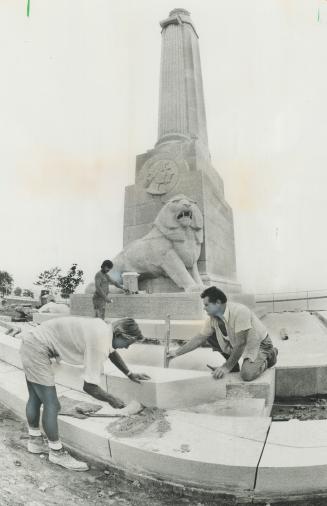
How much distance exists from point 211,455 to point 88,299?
6.28 m

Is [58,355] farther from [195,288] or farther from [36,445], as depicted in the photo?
[195,288]

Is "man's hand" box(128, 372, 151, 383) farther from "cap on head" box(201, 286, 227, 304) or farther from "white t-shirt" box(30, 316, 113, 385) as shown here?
"cap on head" box(201, 286, 227, 304)

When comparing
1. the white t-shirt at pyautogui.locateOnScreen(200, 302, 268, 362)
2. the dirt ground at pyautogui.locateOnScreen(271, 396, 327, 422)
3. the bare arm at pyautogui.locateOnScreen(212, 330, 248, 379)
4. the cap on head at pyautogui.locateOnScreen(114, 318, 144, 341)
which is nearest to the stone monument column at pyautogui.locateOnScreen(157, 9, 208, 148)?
the white t-shirt at pyautogui.locateOnScreen(200, 302, 268, 362)

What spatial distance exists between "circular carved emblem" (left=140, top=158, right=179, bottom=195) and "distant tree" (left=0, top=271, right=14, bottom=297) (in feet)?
123

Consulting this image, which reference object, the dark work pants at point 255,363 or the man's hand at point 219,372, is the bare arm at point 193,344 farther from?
the man's hand at point 219,372

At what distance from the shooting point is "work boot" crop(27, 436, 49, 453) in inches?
125

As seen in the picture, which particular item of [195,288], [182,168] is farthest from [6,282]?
[195,288]

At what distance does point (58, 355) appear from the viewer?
324 cm

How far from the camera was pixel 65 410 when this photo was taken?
358cm

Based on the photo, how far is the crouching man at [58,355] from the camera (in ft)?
10.1

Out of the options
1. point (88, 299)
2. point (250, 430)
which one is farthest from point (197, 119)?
point (250, 430)

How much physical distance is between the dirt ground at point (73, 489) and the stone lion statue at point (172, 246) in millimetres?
5491

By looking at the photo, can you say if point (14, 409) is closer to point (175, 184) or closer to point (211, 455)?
point (211, 455)

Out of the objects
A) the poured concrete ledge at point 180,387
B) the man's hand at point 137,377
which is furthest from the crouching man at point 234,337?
the man's hand at point 137,377
